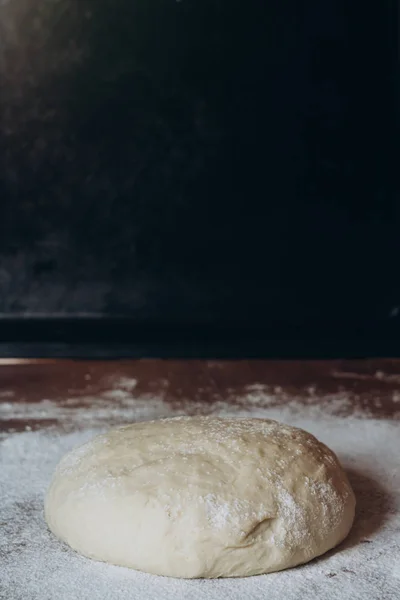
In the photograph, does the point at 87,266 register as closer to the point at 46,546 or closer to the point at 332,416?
the point at 332,416

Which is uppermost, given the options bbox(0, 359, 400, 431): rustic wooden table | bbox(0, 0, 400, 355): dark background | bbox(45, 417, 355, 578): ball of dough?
bbox(0, 0, 400, 355): dark background

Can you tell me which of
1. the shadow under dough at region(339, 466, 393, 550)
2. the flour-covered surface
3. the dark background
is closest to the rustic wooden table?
the flour-covered surface

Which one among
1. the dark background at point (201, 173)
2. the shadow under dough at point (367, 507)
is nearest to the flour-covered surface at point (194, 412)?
the shadow under dough at point (367, 507)

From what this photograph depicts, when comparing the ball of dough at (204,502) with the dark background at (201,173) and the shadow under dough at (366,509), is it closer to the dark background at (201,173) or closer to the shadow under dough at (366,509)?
the shadow under dough at (366,509)

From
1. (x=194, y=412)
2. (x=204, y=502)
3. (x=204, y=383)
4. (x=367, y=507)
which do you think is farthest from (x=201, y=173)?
(x=204, y=502)

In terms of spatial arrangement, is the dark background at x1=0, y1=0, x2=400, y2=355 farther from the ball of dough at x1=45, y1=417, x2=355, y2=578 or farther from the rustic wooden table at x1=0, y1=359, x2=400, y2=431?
the ball of dough at x1=45, y1=417, x2=355, y2=578

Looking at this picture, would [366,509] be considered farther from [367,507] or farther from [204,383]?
[204,383]

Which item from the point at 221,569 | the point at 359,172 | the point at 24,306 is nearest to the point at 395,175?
the point at 359,172
